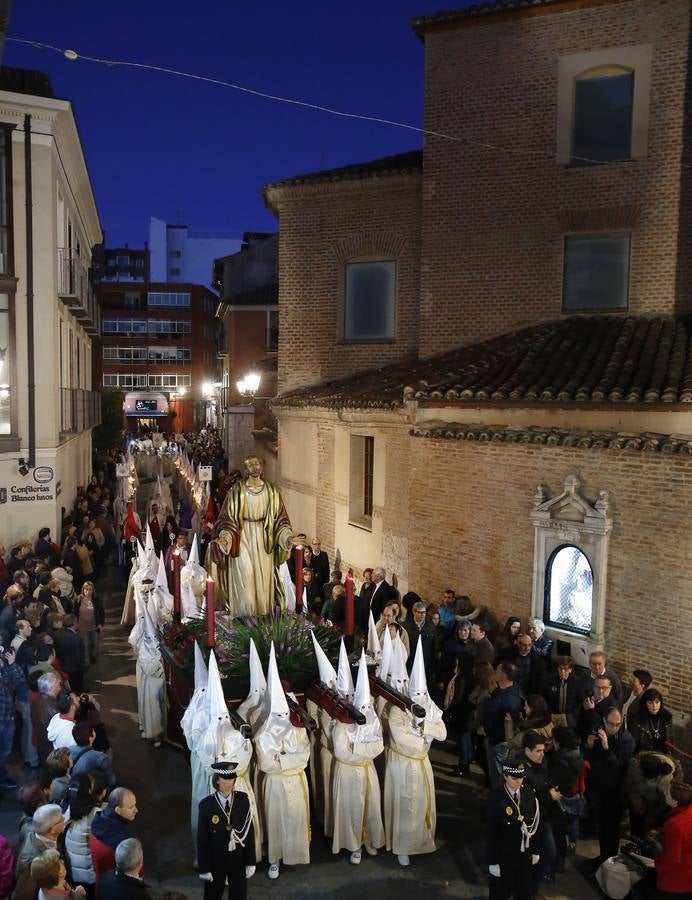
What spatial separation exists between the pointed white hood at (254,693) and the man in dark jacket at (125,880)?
2.33 m

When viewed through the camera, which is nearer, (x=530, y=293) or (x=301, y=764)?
(x=301, y=764)

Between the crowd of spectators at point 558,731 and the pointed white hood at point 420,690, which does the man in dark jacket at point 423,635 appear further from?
the pointed white hood at point 420,690

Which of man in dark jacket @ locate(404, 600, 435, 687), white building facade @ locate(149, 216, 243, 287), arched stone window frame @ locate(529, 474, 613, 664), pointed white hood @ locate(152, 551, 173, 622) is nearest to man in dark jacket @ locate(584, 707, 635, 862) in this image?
man in dark jacket @ locate(404, 600, 435, 687)

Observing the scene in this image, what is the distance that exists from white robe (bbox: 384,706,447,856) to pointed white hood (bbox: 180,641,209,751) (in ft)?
5.60

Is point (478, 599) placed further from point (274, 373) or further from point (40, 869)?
point (274, 373)

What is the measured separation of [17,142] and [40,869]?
1541 centimetres

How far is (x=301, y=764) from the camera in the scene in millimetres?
7160

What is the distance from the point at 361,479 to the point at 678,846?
10.4 metres

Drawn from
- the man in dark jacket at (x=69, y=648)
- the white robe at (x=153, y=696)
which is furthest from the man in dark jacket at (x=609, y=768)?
the man in dark jacket at (x=69, y=648)

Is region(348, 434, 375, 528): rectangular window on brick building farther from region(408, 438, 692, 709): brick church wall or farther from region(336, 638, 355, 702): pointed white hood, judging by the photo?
region(336, 638, 355, 702): pointed white hood

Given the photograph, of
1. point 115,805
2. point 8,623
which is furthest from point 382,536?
point 115,805

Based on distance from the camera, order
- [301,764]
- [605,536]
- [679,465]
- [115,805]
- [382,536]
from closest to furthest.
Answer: [115,805], [301,764], [679,465], [605,536], [382,536]

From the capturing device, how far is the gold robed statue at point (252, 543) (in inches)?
334

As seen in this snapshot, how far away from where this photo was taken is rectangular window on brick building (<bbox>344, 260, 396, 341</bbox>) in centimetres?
1792
